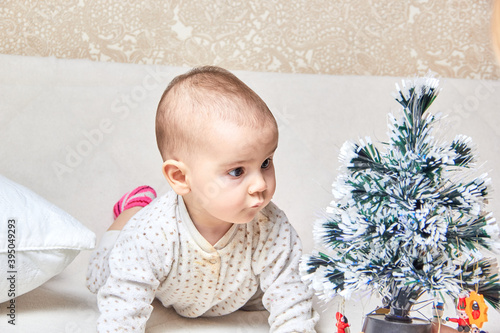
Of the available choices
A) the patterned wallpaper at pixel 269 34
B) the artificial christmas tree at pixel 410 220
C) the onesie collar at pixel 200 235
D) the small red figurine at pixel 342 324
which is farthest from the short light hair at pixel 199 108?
the patterned wallpaper at pixel 269 34

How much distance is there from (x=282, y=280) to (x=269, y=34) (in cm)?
100

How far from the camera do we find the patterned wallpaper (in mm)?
1831

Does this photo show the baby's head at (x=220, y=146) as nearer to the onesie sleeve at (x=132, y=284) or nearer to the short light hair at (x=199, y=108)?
the short light hair at (x=199, y=108)

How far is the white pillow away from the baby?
0.09 metres

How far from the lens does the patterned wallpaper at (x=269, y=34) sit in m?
1.83

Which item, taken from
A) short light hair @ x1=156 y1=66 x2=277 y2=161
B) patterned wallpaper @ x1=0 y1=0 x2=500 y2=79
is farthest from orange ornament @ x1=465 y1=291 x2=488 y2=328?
patterned wallpaper @ x1=0 y1=0 x2=500 y2=79

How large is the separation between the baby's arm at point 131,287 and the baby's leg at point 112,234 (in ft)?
0.35

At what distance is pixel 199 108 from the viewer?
3.45 ft

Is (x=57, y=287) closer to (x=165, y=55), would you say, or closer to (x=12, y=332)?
(x=12, y=332)

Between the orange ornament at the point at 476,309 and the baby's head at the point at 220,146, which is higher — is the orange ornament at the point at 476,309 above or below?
below

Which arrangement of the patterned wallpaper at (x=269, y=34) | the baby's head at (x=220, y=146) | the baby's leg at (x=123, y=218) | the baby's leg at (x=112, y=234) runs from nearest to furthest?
the baby's head at (x=220, y=146)
the baby's leg at (x=112, y=234)
the baby's leg at (x=123, y=218)
the patterned wallpaper at (x=269, y=34)

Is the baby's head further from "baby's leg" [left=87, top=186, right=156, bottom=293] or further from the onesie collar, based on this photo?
"baby's leg" [left=87, top=186, right=156, bottom=293]

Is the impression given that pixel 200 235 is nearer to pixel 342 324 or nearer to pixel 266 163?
pixel 266 163

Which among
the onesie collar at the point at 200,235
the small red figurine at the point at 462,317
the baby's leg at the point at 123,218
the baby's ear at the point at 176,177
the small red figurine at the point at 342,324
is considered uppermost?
the baby's ear at the point at 176,177
